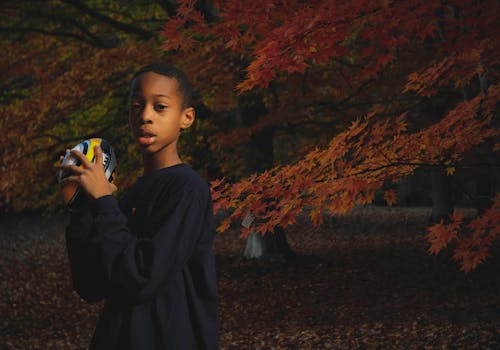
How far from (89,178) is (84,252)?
8.9 inches

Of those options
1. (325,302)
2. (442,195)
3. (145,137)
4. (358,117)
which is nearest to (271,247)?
(325,302)

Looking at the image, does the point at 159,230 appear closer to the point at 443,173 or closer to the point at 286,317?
the point at 286,317

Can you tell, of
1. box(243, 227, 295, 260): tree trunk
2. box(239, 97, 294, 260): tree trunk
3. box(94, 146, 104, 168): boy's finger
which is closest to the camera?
box(94, 146, 104, 168): boy's finger

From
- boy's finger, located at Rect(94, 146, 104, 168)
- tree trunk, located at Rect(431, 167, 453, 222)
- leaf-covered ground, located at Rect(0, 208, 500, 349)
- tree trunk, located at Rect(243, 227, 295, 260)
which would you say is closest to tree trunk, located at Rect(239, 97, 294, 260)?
tree trunk, located at Rect(243, 227, 295, 260)

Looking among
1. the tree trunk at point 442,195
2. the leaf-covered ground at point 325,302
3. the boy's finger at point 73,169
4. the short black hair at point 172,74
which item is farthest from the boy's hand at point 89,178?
the tree trunk at point 442,195

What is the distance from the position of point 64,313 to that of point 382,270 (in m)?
5.99

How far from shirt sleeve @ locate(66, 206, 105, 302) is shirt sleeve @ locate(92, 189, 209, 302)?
34mm

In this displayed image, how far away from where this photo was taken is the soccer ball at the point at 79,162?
180cm

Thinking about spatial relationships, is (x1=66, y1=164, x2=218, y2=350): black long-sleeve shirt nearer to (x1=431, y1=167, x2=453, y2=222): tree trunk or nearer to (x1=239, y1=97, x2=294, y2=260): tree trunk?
(x1=239, y1=97, x2=294, y2=260): tree trunk

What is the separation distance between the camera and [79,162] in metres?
1.84

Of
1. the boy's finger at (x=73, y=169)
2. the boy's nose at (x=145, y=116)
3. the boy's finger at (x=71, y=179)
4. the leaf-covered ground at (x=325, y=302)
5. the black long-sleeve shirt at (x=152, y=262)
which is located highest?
the boy's nose at (x=145, y=116)

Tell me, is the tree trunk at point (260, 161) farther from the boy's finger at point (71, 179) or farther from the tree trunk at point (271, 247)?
the boy's finger at point (71, 179)

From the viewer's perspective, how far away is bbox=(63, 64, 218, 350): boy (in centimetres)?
173

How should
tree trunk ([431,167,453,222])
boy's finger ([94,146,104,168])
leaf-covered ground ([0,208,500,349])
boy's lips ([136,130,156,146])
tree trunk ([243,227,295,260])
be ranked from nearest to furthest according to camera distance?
boy's finger ([94,146,104,168]) < boy's lips ([136,130,156,146]) < leaf-covered ground ([0,208,500,349]) < tree trunk ([243,227,295,260]) < tree trunk ([431,167,453,222])
